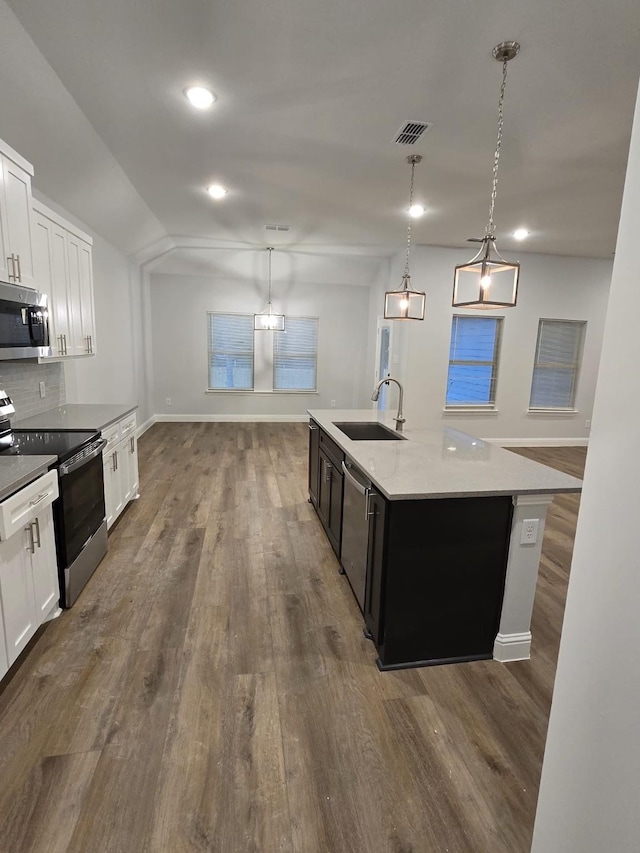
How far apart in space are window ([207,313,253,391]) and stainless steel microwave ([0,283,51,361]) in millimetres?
5389

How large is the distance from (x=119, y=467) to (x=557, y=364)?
6850 millimetres

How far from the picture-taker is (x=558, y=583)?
9.58 feet

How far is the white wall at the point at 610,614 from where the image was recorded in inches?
28.4

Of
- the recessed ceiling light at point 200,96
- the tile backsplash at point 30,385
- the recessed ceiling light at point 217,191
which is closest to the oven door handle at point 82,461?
the tile backsplash at point 30,385

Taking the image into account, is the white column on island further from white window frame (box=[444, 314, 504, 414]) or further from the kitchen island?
white window frame (box=[444, 314, 504, 414])

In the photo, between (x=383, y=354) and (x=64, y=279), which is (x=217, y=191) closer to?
(x=64, y=279)

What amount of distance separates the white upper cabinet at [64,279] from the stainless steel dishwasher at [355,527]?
7.69ft

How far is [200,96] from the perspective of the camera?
2.64 metres

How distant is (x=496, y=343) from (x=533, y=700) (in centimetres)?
595

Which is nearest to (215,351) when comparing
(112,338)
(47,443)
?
(112,338)

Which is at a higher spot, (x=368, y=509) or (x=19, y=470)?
(x=19, y=470)

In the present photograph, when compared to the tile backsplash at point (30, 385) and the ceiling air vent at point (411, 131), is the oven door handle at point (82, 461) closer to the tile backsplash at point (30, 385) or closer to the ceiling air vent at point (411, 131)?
the tile backsplash at point (30, 385)

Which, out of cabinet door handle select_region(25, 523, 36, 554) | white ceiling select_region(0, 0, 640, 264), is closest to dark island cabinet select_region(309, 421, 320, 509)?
cabinet door handle select_region(25, 523, 36, 554)

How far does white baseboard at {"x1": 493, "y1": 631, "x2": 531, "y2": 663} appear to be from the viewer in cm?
215
